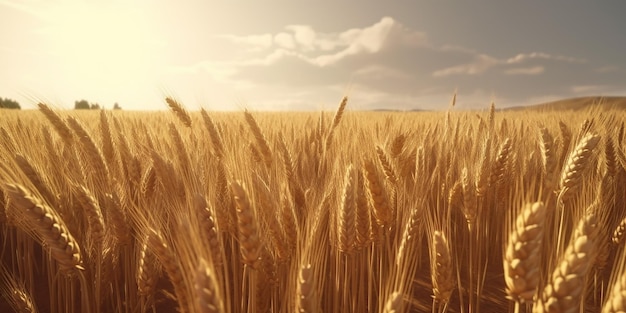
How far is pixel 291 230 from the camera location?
4.46 ft

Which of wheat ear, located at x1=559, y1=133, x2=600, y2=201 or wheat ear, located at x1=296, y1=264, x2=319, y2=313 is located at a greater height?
wheat ear, located at x1=559, y1=133, x2=600, y2=201

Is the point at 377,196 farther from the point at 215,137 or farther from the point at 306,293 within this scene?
the point at 215,137

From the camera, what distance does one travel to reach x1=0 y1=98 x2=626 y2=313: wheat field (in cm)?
90

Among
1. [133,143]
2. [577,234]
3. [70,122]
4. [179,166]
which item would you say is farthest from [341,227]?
[133,143]

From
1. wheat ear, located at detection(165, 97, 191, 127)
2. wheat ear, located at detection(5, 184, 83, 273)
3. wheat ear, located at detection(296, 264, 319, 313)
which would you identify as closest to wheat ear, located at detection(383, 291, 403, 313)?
wheat ear, located at detection(296, 264, 319, 313)

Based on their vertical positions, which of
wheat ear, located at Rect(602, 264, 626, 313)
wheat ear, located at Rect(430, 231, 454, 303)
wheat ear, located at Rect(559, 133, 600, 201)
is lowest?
wheat ear, located at Rect(430, 231, 454, 303)

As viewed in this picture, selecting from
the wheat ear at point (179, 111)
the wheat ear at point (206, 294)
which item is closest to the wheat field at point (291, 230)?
the wheat ear at point (206, 294)

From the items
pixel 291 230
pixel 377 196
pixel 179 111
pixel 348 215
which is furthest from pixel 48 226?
pixel 179 111

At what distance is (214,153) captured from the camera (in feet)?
7.38

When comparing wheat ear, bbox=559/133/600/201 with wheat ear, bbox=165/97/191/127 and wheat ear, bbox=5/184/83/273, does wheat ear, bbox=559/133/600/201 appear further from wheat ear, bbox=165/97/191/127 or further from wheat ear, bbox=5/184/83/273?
wheat ear, bbox=165/97/191/127

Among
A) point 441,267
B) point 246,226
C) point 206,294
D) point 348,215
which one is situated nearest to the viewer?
point 206,294

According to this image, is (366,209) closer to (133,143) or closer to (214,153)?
(214,153)

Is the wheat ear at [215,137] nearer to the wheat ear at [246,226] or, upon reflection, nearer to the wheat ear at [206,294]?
the wheat ear at [246,226]

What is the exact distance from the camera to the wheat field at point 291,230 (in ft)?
2.96
